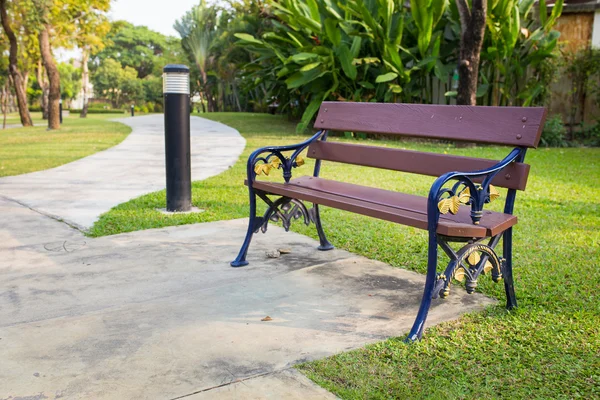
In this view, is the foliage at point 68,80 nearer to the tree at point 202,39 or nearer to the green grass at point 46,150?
the tree at point 202,39

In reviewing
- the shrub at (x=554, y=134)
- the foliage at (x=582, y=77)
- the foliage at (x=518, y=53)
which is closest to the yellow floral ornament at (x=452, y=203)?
the foliage at (x=518, y=53)

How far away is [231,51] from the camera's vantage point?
27141 millimetres

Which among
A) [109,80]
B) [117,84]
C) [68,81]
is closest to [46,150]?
[117,84]

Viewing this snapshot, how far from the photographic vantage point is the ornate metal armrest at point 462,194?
271 centimetres

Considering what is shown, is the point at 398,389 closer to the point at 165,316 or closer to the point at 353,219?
the point at 165,316

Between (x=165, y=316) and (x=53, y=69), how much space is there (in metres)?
18.4

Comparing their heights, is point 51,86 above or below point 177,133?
above

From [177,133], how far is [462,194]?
3263 mm

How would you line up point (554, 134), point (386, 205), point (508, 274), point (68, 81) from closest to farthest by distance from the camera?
point (508, 274)
point (386, 205)
point (554, 134)
point (68, 81)

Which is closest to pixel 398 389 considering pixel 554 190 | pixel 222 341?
pixel 222 341

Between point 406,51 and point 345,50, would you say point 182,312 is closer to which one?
point 345,50

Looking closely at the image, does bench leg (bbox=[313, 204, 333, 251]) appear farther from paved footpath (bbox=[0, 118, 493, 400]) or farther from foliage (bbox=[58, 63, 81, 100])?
foliage (bbox=[58, 63, 81, 100])

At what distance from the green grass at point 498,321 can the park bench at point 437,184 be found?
7.9 inches

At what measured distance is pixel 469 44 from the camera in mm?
11281
